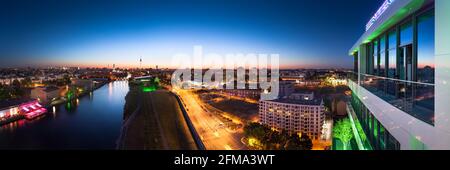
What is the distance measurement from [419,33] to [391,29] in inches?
30.7

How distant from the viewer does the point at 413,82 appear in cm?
131

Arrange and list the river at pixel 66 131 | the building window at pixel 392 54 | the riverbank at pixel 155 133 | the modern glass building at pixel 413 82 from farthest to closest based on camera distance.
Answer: the river at pixel 66 131 < the riverbank at pixel 155 133 < the building window at pixel 392 54 < the modern glass building at pixel 413 82

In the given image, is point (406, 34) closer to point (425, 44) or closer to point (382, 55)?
point (425, 44)

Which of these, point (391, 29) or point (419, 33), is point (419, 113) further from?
point (391, 29)

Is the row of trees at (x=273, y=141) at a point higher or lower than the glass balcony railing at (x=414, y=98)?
lower

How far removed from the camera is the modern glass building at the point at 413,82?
111 centimetres

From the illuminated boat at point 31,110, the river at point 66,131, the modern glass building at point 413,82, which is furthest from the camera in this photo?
the illuminated boat at point 31,110

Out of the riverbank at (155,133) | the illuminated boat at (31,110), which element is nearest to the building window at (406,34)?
the riverbank at (155,133)

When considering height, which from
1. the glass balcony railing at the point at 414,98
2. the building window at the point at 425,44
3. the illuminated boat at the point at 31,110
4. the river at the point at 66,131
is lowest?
the river at the point at 66,131

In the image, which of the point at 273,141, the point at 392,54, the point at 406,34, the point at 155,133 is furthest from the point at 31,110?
the point at 406,34

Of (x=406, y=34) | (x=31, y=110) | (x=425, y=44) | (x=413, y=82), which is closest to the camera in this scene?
(x=413, y=82)

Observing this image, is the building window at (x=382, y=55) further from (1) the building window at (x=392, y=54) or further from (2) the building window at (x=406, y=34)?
(2) the building window at (x=406, y=34)
